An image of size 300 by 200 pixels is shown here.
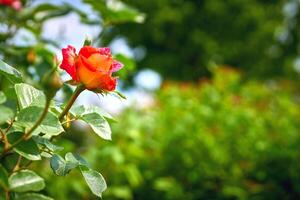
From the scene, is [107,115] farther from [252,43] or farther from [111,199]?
[252,43]

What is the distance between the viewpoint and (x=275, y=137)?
3150 millimetres

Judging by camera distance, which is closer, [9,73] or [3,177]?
[3,177]

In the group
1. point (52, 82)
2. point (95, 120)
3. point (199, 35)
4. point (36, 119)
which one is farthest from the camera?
point (199, 35)

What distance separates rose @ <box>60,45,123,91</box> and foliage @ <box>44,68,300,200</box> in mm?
1985

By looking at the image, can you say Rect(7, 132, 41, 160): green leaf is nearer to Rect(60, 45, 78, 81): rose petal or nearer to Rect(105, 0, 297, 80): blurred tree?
Rect(60, 45, 78, 81): rose petal

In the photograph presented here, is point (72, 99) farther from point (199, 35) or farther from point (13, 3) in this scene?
point (199, 35)

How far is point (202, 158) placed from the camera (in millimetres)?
2980

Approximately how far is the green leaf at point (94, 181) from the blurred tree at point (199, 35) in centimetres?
1258

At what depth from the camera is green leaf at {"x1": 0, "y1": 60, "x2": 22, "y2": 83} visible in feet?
3.11

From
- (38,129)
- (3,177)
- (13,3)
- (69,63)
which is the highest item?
(13,3)

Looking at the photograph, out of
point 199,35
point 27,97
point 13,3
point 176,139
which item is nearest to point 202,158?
point 176,139

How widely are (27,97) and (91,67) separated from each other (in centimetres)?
15

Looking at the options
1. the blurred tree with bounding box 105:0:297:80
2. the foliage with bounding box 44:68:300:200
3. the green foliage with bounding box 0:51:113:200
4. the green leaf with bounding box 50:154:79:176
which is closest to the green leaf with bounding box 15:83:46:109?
the green foliage with bounding box 0:51:113:200

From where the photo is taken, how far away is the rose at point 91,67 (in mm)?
904
